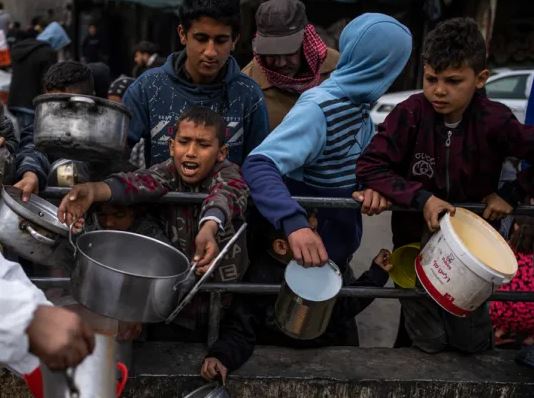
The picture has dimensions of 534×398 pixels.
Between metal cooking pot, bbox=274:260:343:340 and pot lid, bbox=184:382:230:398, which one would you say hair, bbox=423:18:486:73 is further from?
pot lid, bbox=184:382:230:398

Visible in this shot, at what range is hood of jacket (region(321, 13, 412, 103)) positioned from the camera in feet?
9.11

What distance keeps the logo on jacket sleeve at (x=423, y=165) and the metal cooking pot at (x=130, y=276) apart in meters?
0.86

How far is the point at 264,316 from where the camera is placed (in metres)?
3.03

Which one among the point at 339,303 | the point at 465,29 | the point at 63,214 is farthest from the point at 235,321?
the point at 465,29

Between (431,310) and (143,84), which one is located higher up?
(143,84)

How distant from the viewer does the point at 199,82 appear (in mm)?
3074

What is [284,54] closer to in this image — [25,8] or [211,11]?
[211,11]

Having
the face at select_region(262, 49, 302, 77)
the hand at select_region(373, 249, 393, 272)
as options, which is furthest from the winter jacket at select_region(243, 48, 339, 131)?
the hand at select_region(373, 249, 393, 272)

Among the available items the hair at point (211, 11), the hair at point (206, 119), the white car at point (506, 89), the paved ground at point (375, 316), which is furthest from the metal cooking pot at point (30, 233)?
the white car at point (506, 89)

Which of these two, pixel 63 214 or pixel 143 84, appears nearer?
pixel 63 214

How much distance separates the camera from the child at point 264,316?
283 centimetres

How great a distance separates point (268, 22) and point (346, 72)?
1.00 m

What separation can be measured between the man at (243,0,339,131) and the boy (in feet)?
3.38

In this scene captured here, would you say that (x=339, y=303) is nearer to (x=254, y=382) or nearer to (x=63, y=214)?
(x=254, y=382)
